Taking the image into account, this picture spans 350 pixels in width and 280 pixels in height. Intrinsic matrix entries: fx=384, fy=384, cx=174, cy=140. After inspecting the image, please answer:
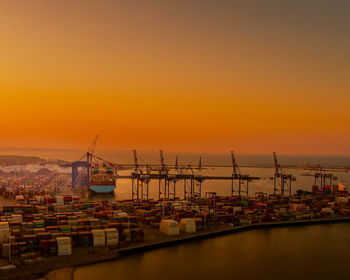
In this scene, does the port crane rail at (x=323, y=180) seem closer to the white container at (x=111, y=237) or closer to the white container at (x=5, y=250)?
the white container at (x=111, y=237)

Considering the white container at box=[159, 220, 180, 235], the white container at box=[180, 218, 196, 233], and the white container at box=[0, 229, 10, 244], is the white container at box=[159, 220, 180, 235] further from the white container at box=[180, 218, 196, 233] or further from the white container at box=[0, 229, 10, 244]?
the white container at box=[0, 229, 10, 244]

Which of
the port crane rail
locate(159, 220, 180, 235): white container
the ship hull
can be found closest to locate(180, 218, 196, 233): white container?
locate(159, 220, 180, 235): white container

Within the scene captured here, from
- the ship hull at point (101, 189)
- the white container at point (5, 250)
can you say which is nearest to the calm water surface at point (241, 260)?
the white container at point (5, 250)

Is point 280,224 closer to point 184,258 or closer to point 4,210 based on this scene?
point 184,258

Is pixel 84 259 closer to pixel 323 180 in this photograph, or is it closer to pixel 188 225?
pixel 188 225

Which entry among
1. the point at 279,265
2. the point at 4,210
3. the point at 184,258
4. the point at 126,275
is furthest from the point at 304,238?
the point at 4,210
